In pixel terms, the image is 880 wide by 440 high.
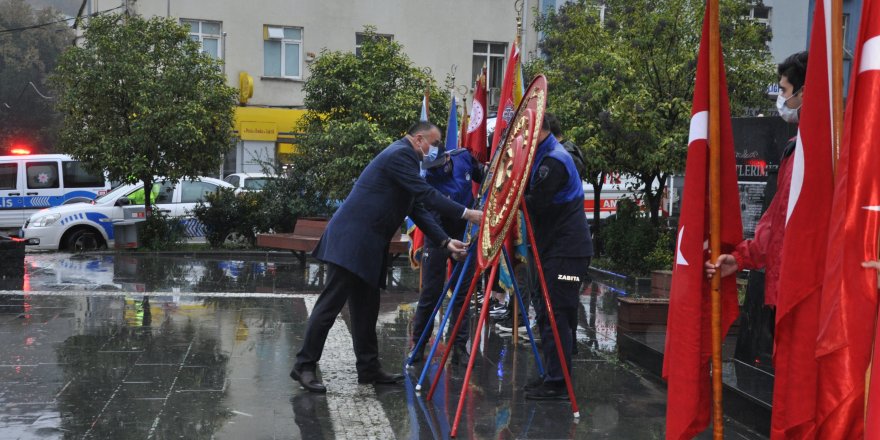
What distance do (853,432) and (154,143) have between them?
14.7 m

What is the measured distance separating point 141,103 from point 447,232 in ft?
32.4

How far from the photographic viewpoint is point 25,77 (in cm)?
4909

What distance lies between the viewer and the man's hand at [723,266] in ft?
13.0

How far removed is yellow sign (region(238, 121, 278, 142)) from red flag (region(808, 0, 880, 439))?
1078 inches

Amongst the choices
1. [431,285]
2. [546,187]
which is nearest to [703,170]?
[546,187]

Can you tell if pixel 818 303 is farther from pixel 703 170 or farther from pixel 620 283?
pixel 620 283

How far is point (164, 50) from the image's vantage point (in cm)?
1698

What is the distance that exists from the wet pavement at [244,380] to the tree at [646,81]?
322 cm

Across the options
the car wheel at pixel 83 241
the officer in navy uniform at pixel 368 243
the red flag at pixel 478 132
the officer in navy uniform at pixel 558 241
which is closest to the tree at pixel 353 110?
the car wheel at pixel 83 241

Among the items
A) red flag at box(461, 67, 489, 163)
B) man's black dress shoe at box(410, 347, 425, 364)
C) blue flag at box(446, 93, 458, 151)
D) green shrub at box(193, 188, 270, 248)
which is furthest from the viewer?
green shrub at box(193, 188, 270, 248)

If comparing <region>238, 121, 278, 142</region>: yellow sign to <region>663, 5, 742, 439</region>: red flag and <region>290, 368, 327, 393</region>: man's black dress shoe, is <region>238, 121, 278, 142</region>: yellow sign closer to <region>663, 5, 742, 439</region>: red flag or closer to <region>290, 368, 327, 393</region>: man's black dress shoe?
<region>290, 368, 327, 393</region>: man's black dress shoe

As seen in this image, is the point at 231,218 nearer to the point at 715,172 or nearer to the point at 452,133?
the point at 452,133

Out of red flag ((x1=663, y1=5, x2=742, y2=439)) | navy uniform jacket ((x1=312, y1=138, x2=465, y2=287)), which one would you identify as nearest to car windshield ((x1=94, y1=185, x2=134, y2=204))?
navy uniform jacket ((x1=312, y1=138, x2=465, y2=287))

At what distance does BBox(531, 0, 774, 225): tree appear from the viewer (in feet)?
43.4
